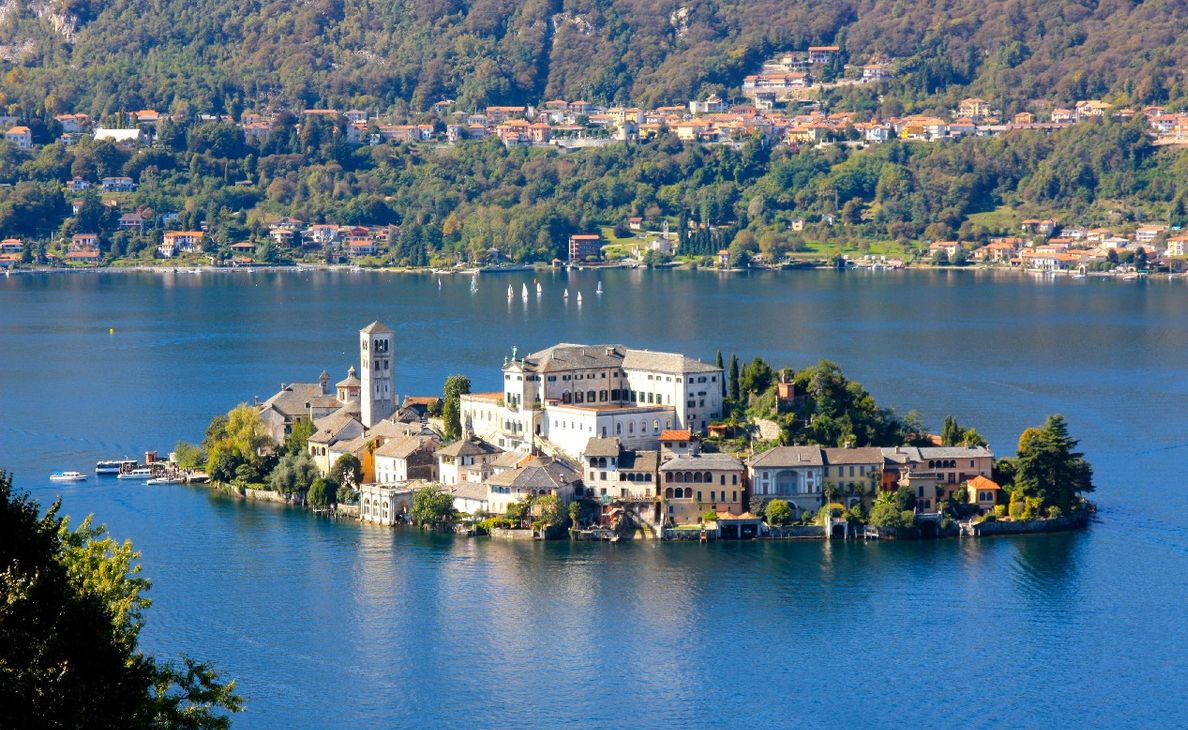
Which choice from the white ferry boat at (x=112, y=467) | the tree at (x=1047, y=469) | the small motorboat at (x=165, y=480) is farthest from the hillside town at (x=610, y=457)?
the white ferry boat at (x=112, y=467)

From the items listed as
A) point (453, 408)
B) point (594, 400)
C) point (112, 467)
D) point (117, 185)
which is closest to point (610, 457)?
point (594, 400)

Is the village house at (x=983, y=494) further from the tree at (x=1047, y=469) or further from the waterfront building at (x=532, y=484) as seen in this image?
the waterfront building at (x=532, y=484)

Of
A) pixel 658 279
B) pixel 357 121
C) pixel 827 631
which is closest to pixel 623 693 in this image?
pixel 827 631

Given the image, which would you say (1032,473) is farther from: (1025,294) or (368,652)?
(1025,294)

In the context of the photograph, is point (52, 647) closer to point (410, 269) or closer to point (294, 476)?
point (294, 476)

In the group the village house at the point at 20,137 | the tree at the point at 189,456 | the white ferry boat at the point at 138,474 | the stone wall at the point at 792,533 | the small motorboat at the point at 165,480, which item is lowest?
the stone wall at the point at 792,533

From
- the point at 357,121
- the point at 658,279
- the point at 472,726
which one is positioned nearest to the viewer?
the point at 472,726
